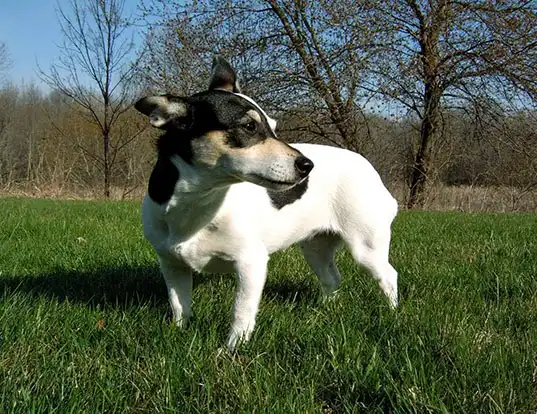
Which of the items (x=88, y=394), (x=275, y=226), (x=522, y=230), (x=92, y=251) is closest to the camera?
(x=88, y=394)

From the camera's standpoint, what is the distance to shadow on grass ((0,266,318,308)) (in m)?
3.29

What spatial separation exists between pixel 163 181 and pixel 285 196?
0.77 m

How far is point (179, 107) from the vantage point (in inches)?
103

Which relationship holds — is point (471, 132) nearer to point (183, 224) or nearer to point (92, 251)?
point (92, 251)

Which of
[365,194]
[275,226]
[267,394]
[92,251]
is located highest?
[365,194]

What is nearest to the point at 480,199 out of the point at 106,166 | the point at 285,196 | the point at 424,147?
the point at 424,147

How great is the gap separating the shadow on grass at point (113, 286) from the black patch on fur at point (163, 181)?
2.46 ft

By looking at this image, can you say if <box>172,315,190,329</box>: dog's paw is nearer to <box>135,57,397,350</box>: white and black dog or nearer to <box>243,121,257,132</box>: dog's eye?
<box>135,57,397,350</box>: white and black dog

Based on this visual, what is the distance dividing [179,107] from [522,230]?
5.60m

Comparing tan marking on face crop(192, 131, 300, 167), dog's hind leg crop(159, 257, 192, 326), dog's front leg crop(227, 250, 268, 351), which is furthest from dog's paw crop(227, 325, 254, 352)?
tan marking on face crop(192, 131, 300, 167)

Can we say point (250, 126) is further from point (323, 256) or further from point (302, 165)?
point (323, 256)

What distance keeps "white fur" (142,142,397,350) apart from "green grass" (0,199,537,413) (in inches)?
6.3

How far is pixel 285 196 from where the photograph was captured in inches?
123

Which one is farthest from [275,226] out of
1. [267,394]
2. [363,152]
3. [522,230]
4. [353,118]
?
[363,152]
